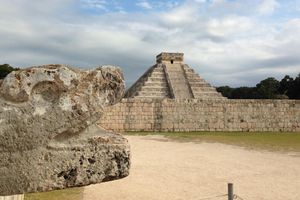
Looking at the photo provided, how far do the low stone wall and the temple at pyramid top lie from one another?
11.9 ft

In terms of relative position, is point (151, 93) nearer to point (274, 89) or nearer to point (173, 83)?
point (173, 83)

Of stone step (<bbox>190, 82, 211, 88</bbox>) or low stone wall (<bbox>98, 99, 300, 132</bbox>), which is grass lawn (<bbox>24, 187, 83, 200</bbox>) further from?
stone step (<bbox>190, 82, 211, 88</bbox>)

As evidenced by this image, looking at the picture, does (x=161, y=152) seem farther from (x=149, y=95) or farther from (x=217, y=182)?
(x=149, y=95)

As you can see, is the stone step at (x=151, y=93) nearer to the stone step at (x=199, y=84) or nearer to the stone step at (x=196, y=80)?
the stone step at (x=199, y=84)

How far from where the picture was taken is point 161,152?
14953 millimetres

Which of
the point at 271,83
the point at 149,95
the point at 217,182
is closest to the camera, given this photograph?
the point at 217,182

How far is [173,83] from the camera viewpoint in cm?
3028

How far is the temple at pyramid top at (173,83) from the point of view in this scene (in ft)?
96.3

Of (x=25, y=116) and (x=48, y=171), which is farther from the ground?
(x=25, y=116)

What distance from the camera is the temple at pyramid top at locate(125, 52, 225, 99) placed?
96.3 feet

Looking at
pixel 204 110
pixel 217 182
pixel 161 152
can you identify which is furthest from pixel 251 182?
pixel 204 110

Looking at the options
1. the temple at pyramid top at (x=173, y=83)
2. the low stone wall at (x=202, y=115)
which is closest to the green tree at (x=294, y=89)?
the temple at pyramid top at (x=173, y=83)

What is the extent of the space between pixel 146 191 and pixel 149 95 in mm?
20083

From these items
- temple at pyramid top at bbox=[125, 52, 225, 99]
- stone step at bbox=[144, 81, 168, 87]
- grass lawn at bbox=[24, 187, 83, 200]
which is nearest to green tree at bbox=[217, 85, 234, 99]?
temple at pyramid top at bbox=[125, 52, 225, 99]
